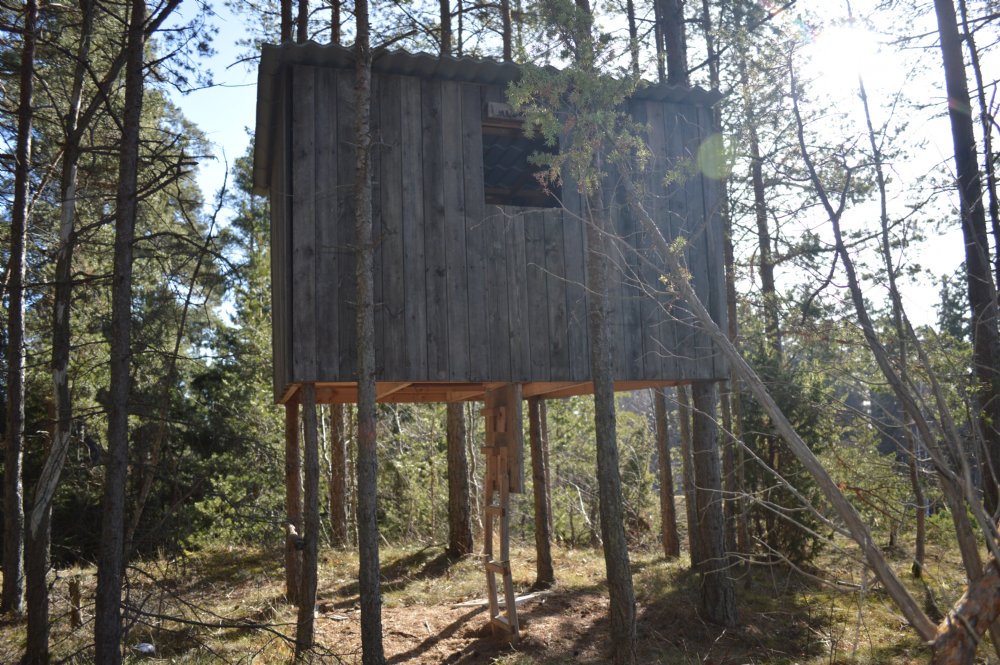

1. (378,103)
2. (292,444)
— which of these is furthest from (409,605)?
(378,103)

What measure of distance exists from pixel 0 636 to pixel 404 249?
272 inches

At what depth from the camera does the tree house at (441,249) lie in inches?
317

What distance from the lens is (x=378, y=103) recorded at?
8.56m

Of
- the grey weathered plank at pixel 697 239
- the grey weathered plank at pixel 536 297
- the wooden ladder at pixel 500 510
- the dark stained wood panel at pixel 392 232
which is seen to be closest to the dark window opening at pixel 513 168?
the grey weathered plank at pixel 536 297

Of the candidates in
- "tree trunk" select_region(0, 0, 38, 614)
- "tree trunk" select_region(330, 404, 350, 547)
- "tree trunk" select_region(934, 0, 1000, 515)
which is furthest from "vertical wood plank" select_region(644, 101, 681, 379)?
"tree trunk" select_region(330, 404, 350, 547)

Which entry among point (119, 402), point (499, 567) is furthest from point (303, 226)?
point (499, 567)

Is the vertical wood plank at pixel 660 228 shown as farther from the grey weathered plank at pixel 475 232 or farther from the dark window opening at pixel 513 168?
the grey weathered plank at pixel 475 232

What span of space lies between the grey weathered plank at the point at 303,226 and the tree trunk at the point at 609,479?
2.77m

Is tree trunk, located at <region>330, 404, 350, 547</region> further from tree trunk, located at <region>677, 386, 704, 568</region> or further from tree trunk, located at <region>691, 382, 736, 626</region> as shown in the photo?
tree trunk, located at <region>691, 382, 736, 626</region>

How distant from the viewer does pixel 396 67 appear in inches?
336

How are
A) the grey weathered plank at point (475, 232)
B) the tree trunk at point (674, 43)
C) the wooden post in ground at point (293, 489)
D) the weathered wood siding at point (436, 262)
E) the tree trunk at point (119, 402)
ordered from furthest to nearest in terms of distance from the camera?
the tree trunk at point (674, 43) < the wooden post in ground at point (293, 489) < the grey weathered plank at point (475, 232) < the weathered wood siding at point (436, 262) < the tree trunk at point (119, 402)

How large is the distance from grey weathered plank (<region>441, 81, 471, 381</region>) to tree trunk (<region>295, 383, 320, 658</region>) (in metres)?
1.50

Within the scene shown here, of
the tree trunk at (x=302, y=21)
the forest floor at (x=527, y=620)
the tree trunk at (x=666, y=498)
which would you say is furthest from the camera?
the tree trunk at (x=666, y=498)

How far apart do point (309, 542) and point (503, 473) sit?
7.42ft
